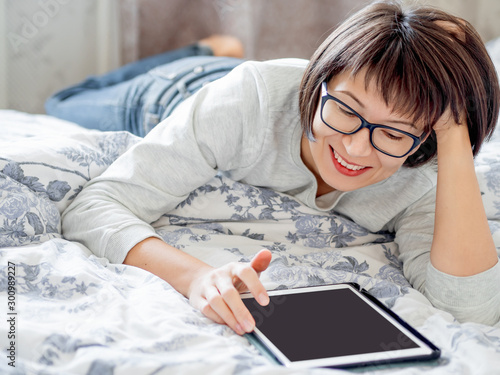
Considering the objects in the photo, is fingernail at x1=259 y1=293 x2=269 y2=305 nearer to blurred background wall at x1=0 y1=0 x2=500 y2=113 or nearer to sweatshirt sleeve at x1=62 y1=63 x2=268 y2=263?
sweatshirt sleeve at x1=62 y1=63 x2=268 y2=263

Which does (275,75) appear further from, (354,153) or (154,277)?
(154,277)

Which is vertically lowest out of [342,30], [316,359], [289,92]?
[316,359]

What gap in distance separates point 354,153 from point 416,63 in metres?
0.17

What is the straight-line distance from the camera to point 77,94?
1893mm

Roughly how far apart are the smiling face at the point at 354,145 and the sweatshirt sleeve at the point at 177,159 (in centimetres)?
12

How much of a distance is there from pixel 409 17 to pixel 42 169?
677 mm

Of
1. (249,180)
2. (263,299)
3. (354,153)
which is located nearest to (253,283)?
(263,299)

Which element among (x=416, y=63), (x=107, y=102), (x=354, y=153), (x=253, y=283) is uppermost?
(x=416, y=63)

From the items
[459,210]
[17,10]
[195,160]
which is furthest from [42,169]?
[17,10]

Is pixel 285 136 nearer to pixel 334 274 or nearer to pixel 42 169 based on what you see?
pixel 334 274

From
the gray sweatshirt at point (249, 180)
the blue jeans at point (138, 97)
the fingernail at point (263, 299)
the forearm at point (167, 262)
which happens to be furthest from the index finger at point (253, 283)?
the blue jeans at point (138, 97)

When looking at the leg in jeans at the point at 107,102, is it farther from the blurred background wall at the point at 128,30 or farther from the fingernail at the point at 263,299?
the fingernail at the point at 263,299

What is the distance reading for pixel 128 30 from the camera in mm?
2395

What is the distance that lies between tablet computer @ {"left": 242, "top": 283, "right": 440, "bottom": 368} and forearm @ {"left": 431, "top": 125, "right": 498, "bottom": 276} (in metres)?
0.21
